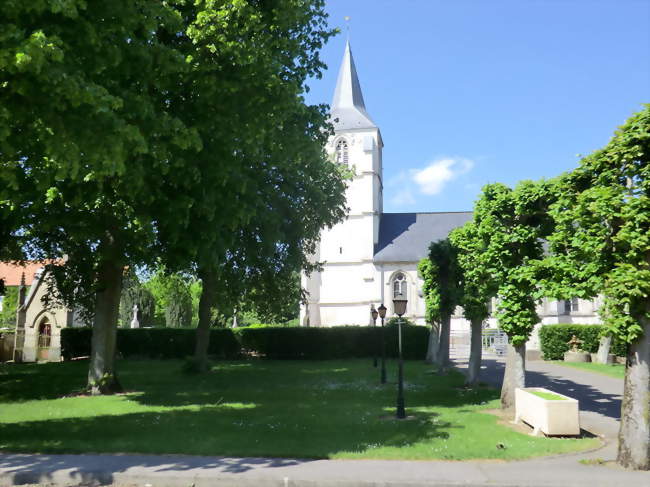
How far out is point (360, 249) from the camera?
2270 inches

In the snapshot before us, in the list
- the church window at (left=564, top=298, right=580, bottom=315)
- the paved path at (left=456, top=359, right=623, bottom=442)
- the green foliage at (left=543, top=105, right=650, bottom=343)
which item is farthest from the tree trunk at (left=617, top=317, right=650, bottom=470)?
the church window at (left=564, top=298, right=580, bottom=315)

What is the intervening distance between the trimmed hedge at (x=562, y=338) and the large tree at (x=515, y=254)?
69.7ft

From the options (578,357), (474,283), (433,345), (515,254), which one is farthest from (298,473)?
(578,357)

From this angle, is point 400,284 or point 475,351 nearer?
point 475,351

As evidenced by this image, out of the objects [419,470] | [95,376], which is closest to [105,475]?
[419,470]

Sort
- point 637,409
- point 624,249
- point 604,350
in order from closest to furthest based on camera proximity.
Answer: point 637,409 < point 624,249 < point 604,350

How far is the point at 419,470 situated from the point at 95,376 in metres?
12.5

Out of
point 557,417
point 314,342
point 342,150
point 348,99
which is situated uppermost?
point 348,99

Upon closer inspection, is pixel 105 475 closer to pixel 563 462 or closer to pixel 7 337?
pixel 563 462

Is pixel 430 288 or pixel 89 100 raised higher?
pixel 89 100

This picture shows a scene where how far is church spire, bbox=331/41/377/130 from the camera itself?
5862cm

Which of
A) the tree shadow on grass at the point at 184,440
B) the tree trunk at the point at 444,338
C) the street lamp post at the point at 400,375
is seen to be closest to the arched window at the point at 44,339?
the tree trunk at the point at 444,338

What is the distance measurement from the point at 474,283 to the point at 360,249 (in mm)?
41385

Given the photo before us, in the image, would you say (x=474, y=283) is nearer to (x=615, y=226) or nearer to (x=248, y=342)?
(x=615, y=226)
